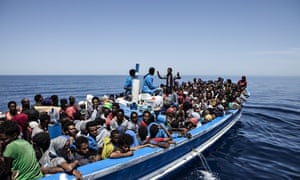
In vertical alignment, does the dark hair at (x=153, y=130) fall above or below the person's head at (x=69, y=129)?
below

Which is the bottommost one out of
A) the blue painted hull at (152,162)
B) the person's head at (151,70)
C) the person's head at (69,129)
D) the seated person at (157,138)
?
the blue painted hull at (152,162)

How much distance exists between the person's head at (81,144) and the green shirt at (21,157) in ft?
2.62

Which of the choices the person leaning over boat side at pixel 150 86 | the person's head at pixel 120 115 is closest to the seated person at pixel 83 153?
the person's head at pixel 120 115

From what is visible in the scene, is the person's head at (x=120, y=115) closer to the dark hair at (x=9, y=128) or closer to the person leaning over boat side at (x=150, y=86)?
the dark hair at (x=9, y=128)

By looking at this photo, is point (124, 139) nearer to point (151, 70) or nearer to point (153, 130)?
point (153, 130)

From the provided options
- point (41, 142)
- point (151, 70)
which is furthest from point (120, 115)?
point (151, 70)

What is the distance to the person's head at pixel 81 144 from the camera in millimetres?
3683

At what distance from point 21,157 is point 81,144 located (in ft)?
3.26

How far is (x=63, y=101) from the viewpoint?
22.9ft

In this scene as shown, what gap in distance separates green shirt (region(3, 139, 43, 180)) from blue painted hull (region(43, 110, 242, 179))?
460mm

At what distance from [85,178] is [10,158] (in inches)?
49.4

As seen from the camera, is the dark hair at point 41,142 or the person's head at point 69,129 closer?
the dark hair at point 41,142

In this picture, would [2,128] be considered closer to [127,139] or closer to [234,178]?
[127,139]

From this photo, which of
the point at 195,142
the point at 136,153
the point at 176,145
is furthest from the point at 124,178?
the point at 195,142
